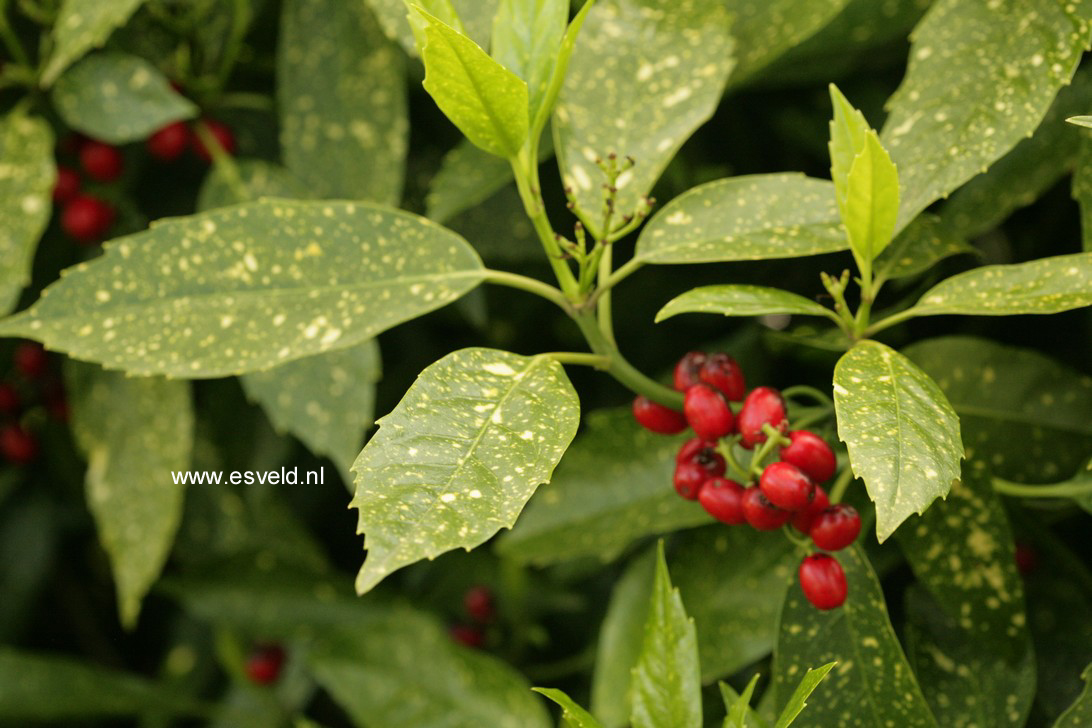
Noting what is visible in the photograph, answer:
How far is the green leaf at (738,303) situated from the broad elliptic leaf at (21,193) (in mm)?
676

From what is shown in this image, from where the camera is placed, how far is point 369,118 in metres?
1.03

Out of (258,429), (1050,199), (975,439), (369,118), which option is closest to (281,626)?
(258,429)

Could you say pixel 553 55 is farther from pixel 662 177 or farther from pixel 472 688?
pixel 472 688

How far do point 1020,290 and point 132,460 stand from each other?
93cm

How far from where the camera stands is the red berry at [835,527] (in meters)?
0.60

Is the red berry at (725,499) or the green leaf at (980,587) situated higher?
the red berry at (725,499)

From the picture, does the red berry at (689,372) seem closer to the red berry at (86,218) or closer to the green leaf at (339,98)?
the green leaf at (339,98)

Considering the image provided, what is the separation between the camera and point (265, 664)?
134cm

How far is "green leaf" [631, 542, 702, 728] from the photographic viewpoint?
589 mm

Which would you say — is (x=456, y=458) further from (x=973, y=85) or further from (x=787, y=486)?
(x=973, y=85)

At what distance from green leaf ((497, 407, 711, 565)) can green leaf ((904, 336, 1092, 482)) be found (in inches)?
9.2

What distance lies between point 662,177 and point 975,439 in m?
0.43

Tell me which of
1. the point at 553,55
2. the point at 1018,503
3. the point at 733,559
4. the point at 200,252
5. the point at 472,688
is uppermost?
the point at 553,55

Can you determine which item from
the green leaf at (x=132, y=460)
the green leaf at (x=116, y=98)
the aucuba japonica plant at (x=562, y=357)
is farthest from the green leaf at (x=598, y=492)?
the green leaf at (x=116, y=98)
